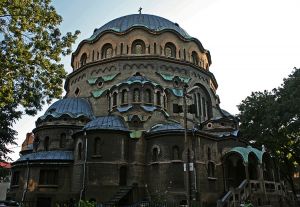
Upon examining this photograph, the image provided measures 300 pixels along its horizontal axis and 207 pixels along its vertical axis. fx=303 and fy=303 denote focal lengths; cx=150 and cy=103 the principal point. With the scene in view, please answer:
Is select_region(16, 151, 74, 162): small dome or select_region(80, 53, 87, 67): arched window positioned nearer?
select_region(16, 151, 74, 162): small dome

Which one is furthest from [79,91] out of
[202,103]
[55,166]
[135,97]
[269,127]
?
[269,127]

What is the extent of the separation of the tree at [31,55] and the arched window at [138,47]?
62.6 ft

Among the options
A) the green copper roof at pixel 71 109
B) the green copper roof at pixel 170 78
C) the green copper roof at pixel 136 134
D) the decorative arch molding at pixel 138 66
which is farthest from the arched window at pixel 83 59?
the green copper roof at pixel 136 134

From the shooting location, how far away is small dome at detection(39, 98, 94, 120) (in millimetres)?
29133

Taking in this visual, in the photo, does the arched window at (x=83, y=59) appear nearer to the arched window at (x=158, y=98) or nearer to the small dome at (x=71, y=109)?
the small dome at (x=71, y=109)

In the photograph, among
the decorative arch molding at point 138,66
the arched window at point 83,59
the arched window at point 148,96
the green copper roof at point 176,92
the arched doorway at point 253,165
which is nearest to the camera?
the arched doorway at point 253,165

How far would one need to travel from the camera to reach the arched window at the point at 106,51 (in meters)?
34.6

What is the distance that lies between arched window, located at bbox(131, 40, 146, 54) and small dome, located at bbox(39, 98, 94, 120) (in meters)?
7.98

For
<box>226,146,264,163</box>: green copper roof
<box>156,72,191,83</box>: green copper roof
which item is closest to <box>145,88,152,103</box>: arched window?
<box>156,72,191,83</box>: green copper roof

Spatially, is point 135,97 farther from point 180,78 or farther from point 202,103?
point 202,103

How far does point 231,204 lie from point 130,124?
10772 mm

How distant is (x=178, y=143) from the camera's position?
81.1ft

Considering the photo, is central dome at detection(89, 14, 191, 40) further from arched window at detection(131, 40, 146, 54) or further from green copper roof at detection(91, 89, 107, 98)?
green copper roof at detection(91, 89, 107, 98)

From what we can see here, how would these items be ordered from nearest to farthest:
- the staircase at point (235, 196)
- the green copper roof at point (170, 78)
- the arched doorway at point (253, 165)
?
1. the staircase at point (235, 196)
2. the arched doorway at point (253, 165)
3. the green copper roof at point (170, 78)
